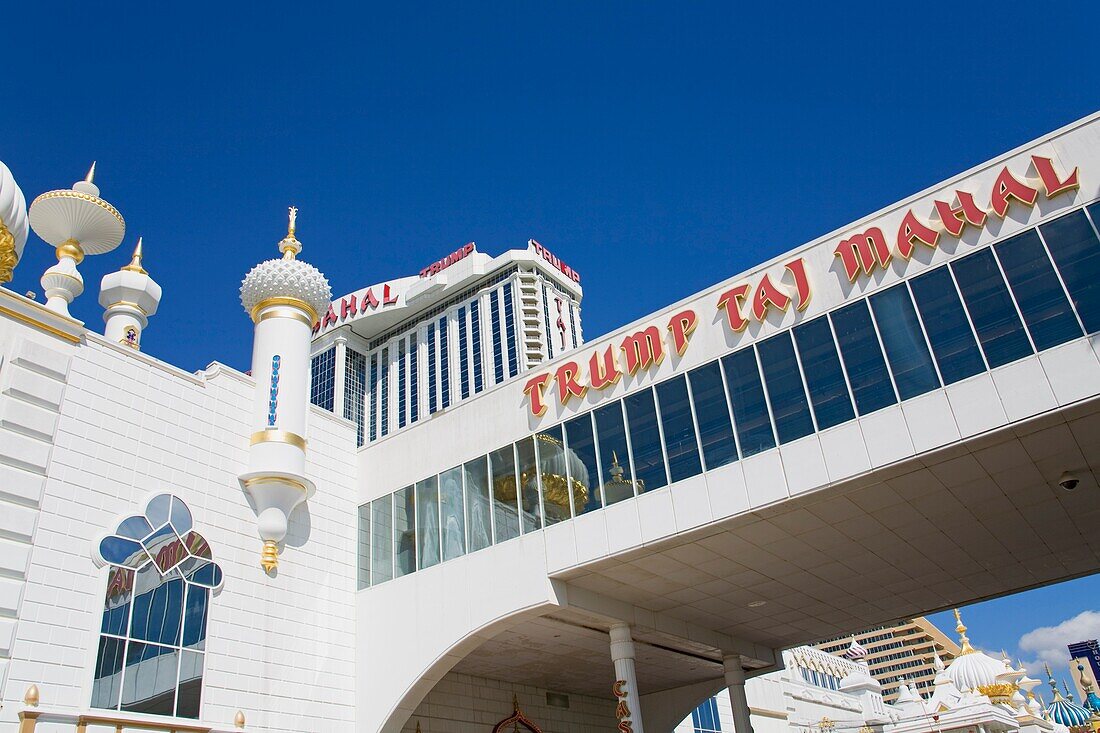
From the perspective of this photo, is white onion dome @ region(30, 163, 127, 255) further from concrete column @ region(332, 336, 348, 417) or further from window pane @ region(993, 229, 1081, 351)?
concrete column @ region(332, 336, 348, 417)

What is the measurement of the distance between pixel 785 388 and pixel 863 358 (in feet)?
5.35

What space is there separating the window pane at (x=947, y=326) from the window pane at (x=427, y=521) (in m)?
12.9

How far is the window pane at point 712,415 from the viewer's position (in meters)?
17.8

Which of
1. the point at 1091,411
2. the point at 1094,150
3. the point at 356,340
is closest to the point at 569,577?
the point at 1091,411

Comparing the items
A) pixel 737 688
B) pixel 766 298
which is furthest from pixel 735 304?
pixel 737 688

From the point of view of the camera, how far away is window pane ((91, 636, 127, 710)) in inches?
641

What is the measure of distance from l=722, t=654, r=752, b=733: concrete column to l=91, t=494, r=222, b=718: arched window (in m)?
14.5

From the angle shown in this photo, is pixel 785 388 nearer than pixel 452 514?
Yes

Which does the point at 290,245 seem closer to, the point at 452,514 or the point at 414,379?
the point at 452,514

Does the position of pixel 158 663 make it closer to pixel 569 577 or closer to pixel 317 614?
pixel 317 614

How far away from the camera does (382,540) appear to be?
921 inches

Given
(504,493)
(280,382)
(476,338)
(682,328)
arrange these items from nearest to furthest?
(682,328) < (504,493) < (280,382) < (476,338)

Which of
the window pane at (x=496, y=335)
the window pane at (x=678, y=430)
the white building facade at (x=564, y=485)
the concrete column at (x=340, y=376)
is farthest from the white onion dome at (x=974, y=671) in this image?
the concrete column at (x=340, y=376)

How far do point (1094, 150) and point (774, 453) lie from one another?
7.84 meters
